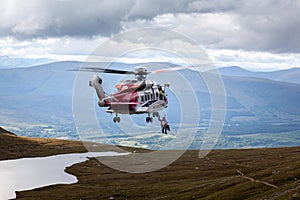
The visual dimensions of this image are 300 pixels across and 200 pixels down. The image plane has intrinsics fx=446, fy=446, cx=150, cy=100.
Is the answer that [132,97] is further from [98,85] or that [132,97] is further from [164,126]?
[164,126]

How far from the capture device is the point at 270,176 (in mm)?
102875

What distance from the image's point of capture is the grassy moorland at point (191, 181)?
9419 centimetres

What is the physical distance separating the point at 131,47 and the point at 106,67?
365cm

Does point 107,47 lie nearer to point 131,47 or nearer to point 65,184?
point 131,47

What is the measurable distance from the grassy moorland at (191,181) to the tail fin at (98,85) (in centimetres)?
3492

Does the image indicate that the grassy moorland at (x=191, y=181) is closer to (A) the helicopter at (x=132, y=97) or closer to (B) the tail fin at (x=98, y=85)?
(A) the helicopter at (x=132, y=97)

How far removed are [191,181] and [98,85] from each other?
82.7 metres

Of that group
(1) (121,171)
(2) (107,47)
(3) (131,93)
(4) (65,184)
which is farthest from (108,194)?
(2) (107,47)

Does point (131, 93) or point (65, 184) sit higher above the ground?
point (131, 93)

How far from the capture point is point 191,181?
5202 inches

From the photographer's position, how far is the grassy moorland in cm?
9419

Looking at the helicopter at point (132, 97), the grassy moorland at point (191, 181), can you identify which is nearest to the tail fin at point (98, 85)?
the helicopter at point (132, 97)

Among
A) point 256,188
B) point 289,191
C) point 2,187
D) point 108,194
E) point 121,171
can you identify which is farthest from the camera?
point 121,171

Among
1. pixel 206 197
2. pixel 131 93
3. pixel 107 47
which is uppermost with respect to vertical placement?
pixel 107 47
